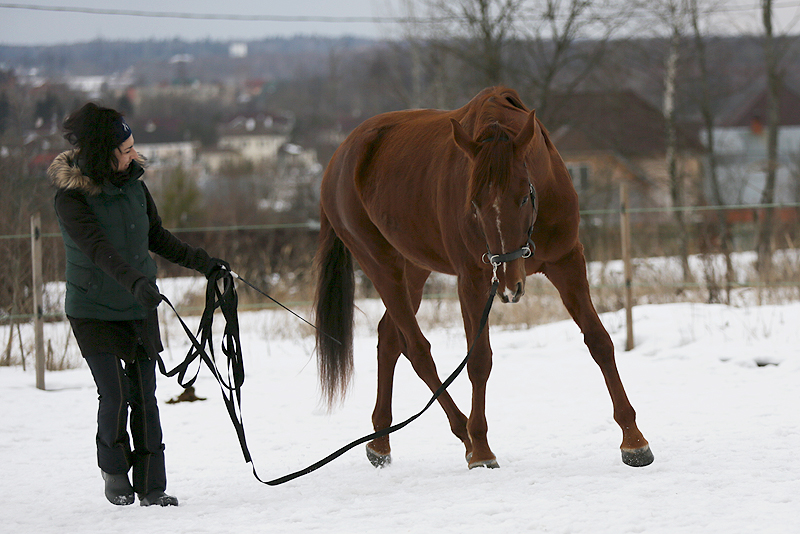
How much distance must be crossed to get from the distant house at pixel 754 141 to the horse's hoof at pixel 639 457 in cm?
1624

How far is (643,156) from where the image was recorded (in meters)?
22.3

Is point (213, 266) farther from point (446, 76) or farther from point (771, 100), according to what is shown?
point (771, 100)

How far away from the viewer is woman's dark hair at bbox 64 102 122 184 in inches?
131

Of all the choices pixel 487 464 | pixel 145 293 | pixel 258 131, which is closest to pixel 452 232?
pixel 487 464

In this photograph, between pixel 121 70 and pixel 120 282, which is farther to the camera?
pixel 121 70

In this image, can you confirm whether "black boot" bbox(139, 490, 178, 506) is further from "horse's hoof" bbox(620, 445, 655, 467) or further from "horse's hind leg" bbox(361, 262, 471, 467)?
"horse's hoof" bbox(620, 445, 655, 467)

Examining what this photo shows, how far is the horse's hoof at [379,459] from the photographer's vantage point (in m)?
4.17

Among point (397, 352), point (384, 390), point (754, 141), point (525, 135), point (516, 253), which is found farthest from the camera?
point (754, 141)

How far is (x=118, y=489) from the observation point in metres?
3.43

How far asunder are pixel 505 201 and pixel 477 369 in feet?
3.37

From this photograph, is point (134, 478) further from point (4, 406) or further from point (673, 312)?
point (673, 312)

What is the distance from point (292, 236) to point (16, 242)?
25.3 ft

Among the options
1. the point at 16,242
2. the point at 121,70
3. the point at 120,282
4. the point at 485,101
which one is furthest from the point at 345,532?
the point at 121,70

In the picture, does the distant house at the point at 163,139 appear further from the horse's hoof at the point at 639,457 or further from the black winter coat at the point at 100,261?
the horse's hoof at the point at 639,457
